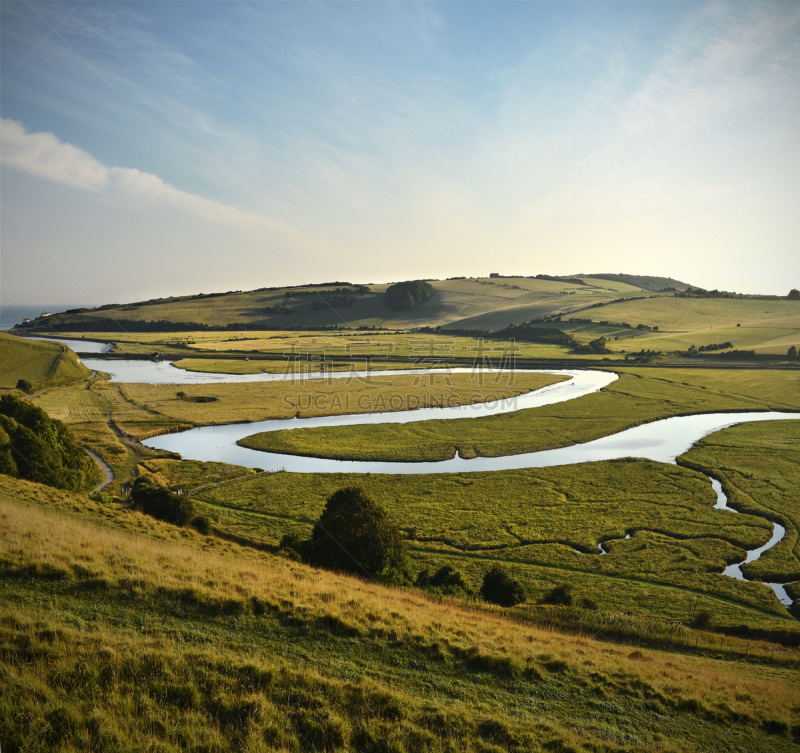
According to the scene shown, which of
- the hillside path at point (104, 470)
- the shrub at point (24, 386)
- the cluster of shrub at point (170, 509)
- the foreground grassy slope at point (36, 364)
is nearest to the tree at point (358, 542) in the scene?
the cluster of shrub at point (170, 509)

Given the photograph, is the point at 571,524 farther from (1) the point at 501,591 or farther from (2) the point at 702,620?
(1) the point at 501,591

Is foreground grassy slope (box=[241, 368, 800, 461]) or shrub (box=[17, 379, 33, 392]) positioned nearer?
foreground grassy slope (box=[241, 368, 800, 461])

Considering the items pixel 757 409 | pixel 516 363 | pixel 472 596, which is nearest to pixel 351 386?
pixel 516 363

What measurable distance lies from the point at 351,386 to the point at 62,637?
67.1 metres

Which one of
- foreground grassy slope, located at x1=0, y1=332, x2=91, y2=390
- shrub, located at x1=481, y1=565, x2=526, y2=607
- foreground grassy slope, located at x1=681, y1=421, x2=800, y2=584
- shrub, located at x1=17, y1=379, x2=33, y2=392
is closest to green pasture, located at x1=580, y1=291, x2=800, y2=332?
foreground grassy slope, located at x1=681, y1=421, x2=800, y2=584

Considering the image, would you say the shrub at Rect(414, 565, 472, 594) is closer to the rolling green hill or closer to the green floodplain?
the green floodplain

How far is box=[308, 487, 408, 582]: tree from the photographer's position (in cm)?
2002

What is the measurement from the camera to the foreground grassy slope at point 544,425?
45.2 metres

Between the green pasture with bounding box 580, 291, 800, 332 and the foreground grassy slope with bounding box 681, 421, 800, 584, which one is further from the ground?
the green pasture with bounding box 580, 291, 800, 332

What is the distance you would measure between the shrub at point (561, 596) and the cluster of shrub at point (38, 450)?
25.7 m

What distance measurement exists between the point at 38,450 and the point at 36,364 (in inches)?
2365

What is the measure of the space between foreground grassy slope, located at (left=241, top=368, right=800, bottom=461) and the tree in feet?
70.2

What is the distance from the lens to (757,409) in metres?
60.7

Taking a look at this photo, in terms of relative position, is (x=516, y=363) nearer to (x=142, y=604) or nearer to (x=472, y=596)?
(x=472, y=596)
